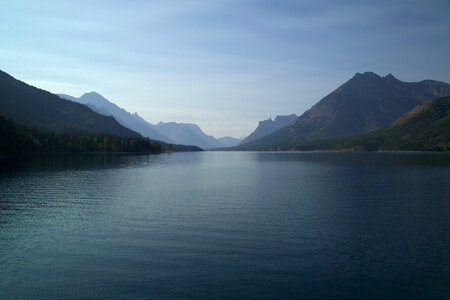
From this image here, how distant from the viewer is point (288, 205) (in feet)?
185

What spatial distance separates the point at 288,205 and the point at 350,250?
24.4m

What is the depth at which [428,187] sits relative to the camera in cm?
7919

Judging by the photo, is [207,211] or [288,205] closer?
[207,211]

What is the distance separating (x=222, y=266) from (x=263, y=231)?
12.9 meters

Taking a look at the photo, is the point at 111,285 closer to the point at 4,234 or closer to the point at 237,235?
the point at 237,235

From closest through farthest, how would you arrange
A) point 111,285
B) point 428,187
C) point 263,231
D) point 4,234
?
point 111,285 < point 4,234 < point 263,231 < point 428,187

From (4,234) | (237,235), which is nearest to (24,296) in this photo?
(4,234)

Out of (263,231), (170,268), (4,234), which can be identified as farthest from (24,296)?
(263,231)

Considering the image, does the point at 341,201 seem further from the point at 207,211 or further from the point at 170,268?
the point at 170,268

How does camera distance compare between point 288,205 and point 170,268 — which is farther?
point 288,205

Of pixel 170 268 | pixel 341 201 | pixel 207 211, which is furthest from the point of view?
pixel 341 201

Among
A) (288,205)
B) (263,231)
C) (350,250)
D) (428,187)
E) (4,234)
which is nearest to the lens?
(350,250)

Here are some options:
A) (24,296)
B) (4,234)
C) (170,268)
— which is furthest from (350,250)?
(4,234)

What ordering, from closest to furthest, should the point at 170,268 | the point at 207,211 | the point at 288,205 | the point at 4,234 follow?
1. the point at 170,268
2. the point at 4,234
3. the point at 207,211
4. the point at 288,205
